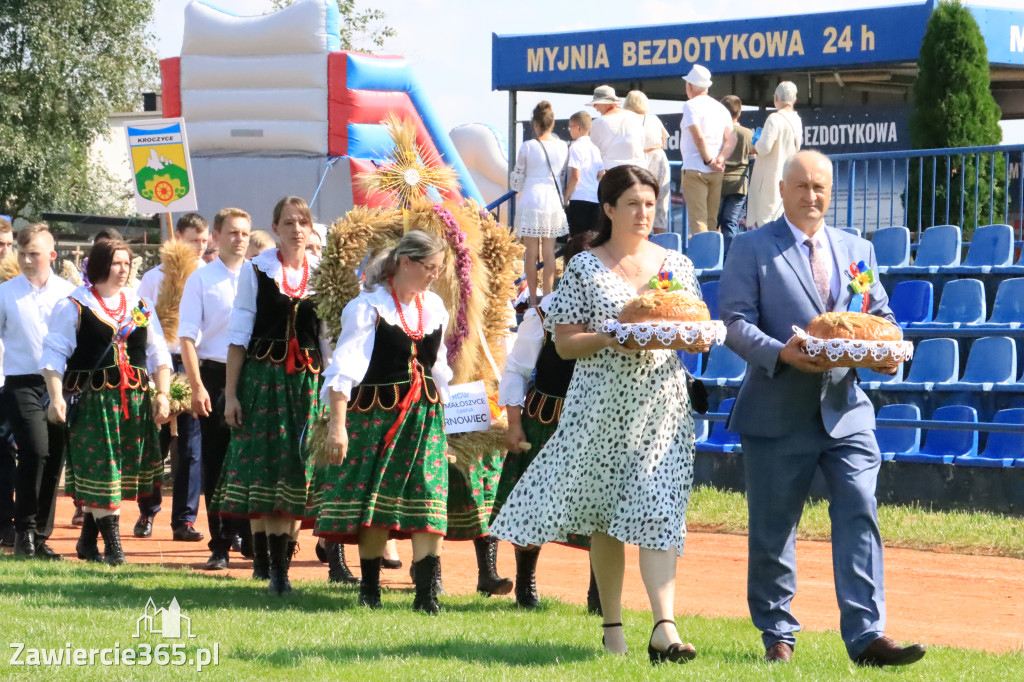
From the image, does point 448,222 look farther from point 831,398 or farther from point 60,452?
point 60,452

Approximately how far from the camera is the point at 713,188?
14.8 meters

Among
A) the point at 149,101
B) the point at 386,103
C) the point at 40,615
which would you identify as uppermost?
the point at 149,101

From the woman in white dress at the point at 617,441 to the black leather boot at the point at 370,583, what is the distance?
1335 millimetres

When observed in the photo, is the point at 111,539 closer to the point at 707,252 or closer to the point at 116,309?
the point at 116,309

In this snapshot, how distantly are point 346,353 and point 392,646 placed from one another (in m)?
1.41

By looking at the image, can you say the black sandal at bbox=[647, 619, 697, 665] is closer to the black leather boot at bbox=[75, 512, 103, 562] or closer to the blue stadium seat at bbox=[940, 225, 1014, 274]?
the black leather boot at bbox=[75, 512, 103, 562]

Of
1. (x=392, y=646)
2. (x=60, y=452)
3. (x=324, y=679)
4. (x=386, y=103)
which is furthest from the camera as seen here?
(x=386, y=103)

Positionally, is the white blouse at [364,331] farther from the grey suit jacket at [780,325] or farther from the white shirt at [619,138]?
the white shirt at [619,138]

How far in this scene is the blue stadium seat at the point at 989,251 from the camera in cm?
1297

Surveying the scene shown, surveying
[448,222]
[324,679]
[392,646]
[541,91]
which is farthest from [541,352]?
[541,91]

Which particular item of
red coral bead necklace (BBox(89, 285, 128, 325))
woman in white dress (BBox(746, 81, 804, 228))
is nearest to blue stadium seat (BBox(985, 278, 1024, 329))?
woman in white dress (BBox(746, 81, 804, 228))

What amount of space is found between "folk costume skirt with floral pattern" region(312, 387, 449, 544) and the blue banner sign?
575 inches

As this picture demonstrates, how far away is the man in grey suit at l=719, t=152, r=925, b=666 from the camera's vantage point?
18.3 feet

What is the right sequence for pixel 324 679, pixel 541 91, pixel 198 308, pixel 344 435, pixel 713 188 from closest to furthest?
pixel 324 679, pixel 344 435, pixel 198 308, pixel 713 188, pixel 541 91
